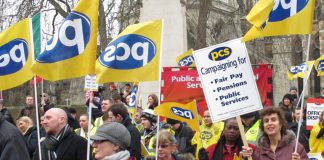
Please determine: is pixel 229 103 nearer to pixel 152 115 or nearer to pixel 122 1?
pixel 152 115

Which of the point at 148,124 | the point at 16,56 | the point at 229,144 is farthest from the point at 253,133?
the point at 16,56

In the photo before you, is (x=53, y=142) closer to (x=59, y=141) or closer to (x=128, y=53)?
(x=59, y=141)

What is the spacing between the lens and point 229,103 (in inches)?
247

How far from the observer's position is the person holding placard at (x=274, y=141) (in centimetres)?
574

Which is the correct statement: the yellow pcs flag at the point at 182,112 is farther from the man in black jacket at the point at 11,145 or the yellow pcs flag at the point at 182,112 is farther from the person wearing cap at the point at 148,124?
the man in black jacket at the point at 11,145

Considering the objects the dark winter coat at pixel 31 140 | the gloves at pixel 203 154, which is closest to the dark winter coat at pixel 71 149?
the gloves at pixel 203 154

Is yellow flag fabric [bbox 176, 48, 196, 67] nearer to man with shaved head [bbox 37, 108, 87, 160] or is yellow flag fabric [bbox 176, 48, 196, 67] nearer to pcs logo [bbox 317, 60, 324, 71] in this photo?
pcs logo [bbox 317, 60, 324, 71]

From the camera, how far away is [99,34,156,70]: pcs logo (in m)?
7.01

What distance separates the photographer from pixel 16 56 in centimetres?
714

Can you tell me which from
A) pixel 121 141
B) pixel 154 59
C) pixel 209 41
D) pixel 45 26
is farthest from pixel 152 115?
pixel 209 41

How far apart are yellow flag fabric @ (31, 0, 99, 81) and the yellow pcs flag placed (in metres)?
1.99

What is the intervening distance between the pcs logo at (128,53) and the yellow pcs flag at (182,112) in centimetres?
108

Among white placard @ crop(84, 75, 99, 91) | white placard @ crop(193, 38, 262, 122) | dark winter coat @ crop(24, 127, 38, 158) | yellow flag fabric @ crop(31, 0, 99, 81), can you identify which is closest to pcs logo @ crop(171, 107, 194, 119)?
white placard @ crop(84, 75, 99, 91)

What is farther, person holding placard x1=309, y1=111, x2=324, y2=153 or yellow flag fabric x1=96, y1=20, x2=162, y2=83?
person holding placard x1=309, y1=111, x2=324, y2=153
